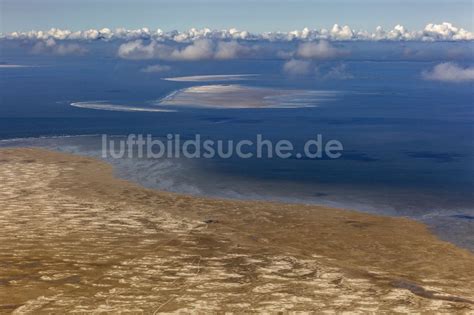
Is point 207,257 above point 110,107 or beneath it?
beneath

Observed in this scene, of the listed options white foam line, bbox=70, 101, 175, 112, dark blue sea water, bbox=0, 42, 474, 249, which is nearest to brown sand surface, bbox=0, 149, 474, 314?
dark blue sea water, bbox=0, 42, 474, 249

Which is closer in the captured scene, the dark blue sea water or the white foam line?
the dark blue sea water

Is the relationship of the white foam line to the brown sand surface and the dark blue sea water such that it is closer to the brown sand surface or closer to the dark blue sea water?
the dark blue sea water

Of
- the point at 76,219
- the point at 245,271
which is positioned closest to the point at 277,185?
the point at 76,219

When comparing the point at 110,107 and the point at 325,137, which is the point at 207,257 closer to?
the point at 325,137

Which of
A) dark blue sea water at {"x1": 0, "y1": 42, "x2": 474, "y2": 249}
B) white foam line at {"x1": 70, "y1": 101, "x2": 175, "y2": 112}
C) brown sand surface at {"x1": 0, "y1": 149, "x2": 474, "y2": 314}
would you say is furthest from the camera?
white foam line at {"x1": 70, "y1": 101, "x2": 175, "y2": 112}

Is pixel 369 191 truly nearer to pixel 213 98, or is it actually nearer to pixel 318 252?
pixel 318 252

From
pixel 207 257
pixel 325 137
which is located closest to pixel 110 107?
pixel 325 137
